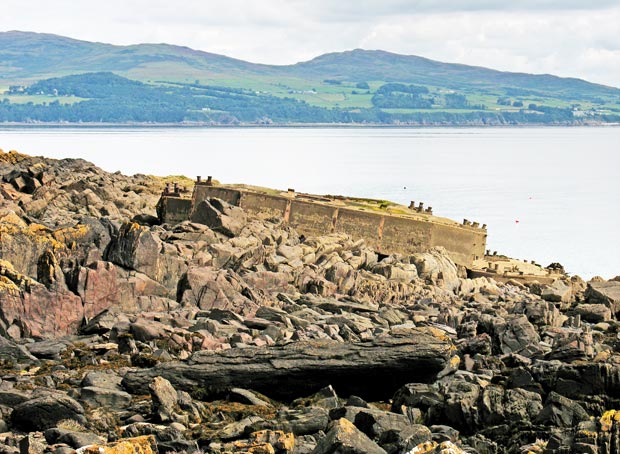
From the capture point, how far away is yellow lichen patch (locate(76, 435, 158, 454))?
14721 millimetres

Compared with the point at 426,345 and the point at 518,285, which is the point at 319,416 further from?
the point at 518,285

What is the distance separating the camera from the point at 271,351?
2228cm

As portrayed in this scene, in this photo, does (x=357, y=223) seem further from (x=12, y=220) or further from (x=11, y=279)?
(x=11, y=279)

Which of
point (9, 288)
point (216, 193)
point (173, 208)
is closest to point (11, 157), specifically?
point (216, 193)

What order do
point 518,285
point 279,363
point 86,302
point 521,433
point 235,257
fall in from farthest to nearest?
1. point 518,285
2. point 235,257
3. point 86,302
4. point 279,363
5. point 521,433

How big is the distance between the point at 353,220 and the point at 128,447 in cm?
3429

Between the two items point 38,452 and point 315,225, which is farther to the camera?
point 315,225

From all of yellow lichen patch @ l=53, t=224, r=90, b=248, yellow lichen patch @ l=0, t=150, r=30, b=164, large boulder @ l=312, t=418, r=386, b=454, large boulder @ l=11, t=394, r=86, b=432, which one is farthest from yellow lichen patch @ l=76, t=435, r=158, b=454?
yellow lichen patch @ l=0, t=150, r=30, b=164

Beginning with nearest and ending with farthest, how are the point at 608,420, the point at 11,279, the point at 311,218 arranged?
the point at 608,420 < the point at 11,279 < the point at 311,218

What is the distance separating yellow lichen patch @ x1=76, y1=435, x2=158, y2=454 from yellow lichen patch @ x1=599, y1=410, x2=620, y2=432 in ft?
20.7

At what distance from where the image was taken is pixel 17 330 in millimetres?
26219

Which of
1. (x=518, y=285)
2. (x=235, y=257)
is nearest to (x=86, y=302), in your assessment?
(x=235, y=257)

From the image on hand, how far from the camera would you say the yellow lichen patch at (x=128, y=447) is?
14721 mm

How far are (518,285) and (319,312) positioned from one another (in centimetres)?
1634
